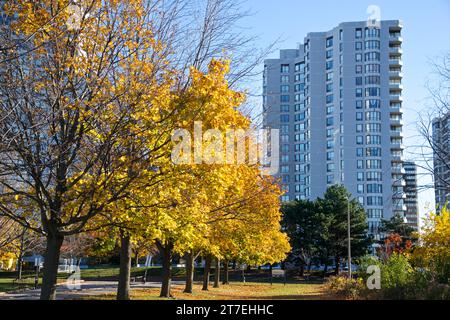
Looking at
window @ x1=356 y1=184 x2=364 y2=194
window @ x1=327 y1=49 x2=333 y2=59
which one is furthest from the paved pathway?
window @ x1=327 y1=49 x2=333 y2=59

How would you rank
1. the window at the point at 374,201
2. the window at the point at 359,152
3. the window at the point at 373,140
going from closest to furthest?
the window at the point at 374,201, the window at the point at 373,140, the window at the point at 359,152

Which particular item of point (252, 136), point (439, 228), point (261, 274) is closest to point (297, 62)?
point (261, 274)

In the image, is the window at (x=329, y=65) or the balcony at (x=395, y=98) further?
the window at (x=329, y=65)

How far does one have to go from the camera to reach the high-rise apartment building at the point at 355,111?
10038 cm

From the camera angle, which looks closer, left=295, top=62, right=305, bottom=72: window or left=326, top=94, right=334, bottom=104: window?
left=326, top=94, right=334, bottom=104: window

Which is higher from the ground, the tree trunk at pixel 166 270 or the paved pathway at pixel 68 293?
the tree trunk at pixel 166 270

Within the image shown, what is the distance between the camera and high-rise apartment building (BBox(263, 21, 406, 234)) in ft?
329

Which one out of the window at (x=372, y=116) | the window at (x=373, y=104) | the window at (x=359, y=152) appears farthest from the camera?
the window at (x=359, y=152)

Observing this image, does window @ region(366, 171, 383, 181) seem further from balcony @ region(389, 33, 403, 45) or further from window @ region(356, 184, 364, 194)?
balcony @ region(389, 33, 403, 45)

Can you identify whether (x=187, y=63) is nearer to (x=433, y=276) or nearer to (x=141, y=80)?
(x=141, y=80)

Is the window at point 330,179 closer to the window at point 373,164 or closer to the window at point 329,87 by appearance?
the window at point 373,164

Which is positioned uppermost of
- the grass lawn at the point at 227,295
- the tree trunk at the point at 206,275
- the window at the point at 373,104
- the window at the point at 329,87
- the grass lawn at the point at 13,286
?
the window at the point at 329,87

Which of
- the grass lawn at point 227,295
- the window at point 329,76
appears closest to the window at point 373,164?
the window at point 329,76
